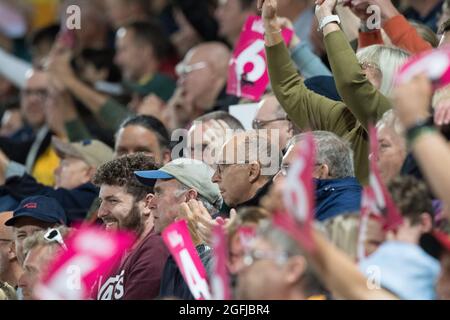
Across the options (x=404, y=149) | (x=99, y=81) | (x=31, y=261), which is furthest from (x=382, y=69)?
(x=99, y=81)

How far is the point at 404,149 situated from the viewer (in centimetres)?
542

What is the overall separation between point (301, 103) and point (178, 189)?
0.71 meters

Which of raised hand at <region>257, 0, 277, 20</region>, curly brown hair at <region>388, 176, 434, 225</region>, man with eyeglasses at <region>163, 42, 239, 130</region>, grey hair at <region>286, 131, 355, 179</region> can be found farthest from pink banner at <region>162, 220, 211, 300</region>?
man with eyeglasses at <region>163, 42, 239, 130</region>

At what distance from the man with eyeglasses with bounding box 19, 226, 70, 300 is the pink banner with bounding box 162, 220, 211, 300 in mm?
719

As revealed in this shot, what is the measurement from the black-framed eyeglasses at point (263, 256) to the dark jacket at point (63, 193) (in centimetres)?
307

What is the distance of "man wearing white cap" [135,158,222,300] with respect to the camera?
20.7ft

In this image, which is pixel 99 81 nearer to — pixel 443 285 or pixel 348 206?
pixel 348 206

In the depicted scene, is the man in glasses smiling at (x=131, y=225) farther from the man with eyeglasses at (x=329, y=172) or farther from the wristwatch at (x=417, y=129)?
the wristwatch at (x=417, y=129)

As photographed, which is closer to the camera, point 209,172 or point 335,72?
point 335,72

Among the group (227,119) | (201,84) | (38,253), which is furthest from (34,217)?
(201,84)

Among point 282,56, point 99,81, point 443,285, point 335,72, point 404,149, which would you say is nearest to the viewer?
point 443,285

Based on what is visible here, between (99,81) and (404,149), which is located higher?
(99,81)
